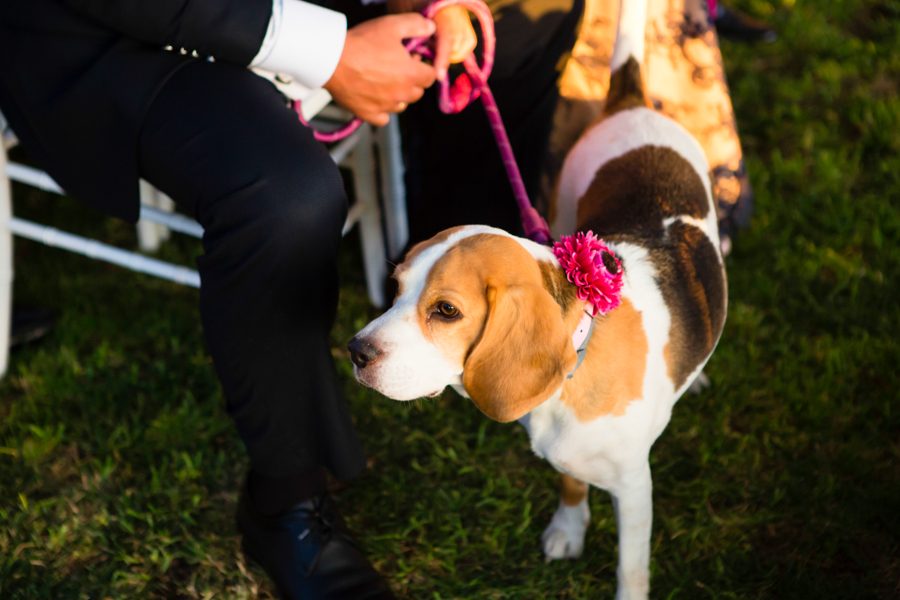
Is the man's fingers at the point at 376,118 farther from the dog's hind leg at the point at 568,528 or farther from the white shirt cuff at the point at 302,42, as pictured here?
the dog's hind leg at the point at 568,528

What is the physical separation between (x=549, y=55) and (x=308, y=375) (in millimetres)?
1377

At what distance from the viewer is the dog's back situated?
177 centimetres

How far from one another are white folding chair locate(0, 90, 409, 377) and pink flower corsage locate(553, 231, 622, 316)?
81 centimetres

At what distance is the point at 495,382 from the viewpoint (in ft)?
4.69

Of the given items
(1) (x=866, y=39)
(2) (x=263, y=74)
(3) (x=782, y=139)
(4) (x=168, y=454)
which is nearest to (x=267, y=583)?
(4) (x=168, y=454)

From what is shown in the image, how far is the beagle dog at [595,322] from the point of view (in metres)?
1.41

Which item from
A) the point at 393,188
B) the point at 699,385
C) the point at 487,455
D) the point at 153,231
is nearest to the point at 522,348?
the point at 487,455

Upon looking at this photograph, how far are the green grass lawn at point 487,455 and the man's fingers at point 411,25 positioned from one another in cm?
109

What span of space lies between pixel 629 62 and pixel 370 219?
1.09 metres

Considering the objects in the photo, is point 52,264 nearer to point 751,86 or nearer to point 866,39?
point 751,86

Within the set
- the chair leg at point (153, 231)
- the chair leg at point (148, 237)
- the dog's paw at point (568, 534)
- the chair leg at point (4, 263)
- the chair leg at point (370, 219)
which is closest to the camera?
the dog's paw at point (568, 534)

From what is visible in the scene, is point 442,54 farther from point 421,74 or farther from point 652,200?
point 652,200

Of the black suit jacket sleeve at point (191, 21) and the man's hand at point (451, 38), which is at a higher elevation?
the black suit jacket sleeve at point (191, 21)

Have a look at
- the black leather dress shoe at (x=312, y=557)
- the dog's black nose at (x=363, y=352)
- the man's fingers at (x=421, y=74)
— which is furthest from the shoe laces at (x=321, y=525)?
the man's fingers at (x=421, y=74)
